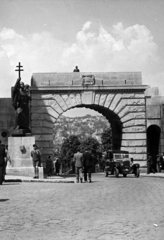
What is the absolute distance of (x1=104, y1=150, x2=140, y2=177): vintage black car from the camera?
24.7 meters

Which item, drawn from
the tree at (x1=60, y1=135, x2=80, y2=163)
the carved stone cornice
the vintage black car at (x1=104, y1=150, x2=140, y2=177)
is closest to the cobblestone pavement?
the vintage black car at (x1=104, y1=150, x2=140, y2=177)

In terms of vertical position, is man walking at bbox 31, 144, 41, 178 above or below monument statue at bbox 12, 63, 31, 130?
below

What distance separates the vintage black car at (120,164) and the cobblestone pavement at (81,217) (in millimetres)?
12649

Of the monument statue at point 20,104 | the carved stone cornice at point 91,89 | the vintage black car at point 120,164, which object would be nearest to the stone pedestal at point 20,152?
the monument statue at point 20,104

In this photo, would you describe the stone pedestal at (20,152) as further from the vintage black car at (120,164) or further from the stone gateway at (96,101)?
the stone gateway at (96,101)

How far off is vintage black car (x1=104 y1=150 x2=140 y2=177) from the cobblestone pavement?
12649mm

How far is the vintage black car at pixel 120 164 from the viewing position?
2469 centimetres

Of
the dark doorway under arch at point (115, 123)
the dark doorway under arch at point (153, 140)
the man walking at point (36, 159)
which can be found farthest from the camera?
the dark doorway under arch at point (153, 140)

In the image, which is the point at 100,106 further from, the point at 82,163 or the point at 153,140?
the point at 82,163

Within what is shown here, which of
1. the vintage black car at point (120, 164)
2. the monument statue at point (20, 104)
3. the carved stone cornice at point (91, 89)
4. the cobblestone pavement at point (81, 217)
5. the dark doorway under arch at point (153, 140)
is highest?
the carved stone cornice at point (91, 89)

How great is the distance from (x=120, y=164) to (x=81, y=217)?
16.9 meters

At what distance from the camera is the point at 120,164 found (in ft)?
81.5

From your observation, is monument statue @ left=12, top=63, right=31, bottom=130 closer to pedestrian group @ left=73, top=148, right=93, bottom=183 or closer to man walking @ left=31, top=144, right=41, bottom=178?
man walking @ left=31, top=144, right=41, bottom=178

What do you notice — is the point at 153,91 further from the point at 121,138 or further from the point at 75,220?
the point at 75,220
